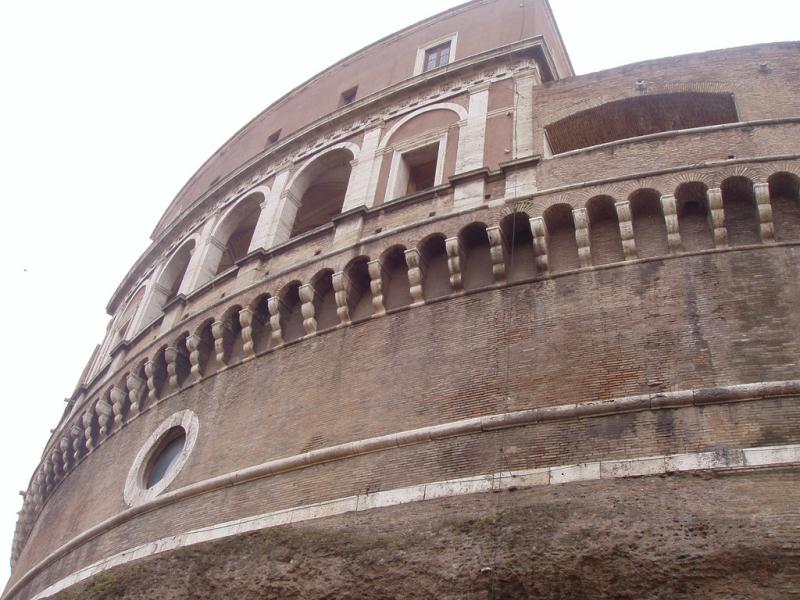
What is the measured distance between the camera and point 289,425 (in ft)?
32.6

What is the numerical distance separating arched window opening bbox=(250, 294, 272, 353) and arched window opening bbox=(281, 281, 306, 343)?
28 cm

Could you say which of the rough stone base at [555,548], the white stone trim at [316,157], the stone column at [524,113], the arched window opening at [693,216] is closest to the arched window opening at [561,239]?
the arched window opening at [693,216]

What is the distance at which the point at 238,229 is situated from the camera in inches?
617

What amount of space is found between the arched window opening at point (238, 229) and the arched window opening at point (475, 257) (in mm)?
5344

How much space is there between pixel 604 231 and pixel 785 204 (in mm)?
1911

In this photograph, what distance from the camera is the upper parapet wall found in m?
14.9

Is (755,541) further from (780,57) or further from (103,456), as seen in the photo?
(103,456)

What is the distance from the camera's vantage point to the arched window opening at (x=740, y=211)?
9.12 meters

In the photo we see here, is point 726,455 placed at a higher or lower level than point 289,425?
lower

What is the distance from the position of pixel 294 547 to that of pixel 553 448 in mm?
2588

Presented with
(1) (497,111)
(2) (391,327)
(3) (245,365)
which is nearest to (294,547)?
(2) (391,327)

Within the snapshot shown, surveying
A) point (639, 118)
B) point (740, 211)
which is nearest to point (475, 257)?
point (740, 211)

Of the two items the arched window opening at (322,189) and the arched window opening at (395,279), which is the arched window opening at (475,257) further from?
the arched window opening at (322,189)

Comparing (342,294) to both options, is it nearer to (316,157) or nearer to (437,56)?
(316,157)
